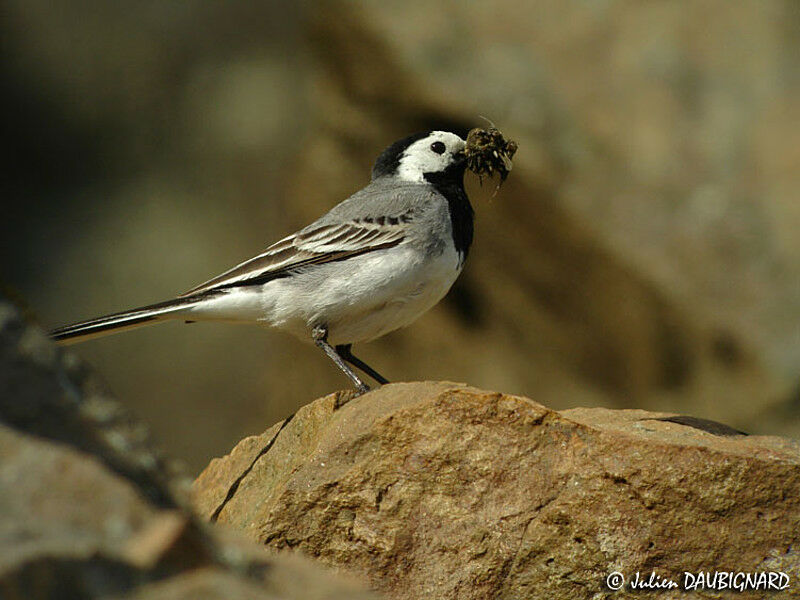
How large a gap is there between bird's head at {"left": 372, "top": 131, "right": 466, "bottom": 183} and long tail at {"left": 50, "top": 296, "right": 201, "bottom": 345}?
146 centimetres

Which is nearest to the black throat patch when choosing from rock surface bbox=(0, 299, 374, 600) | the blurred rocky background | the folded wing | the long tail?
the folded wing

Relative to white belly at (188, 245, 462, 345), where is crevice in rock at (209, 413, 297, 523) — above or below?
below

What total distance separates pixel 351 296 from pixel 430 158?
1182mm

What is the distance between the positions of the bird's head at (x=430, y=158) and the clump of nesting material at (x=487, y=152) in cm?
5

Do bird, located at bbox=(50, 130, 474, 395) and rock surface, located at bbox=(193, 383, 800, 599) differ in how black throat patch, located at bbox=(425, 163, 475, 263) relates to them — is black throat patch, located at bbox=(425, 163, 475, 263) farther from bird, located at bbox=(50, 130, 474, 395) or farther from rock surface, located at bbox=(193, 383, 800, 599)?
rock surface, located at bbox=(193, 383, 800, 599)

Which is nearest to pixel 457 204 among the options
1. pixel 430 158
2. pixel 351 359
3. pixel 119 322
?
pixel 430 158

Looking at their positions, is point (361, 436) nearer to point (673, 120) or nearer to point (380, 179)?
point (380, 179)

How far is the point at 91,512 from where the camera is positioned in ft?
6.77

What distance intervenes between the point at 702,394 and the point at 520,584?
4.63 meters

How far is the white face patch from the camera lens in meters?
6.03

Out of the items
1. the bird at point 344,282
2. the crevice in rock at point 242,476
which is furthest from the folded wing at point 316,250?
the crevice in rock at point 242,476

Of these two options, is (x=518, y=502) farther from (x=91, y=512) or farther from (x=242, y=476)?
(x=91, y=512)

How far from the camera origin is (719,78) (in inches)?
323

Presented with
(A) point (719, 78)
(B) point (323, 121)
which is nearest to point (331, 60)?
(B) point (323, 121)
